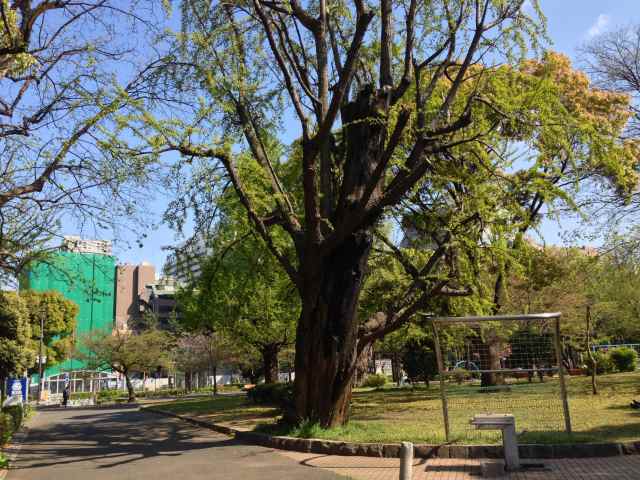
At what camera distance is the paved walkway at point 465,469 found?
7785 mm

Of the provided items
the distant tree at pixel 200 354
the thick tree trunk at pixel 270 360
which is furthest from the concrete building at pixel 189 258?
the distant tree at pixel 200 354

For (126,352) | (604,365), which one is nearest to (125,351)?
(126,352)

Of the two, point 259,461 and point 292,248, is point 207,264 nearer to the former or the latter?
Answer: point 292,248

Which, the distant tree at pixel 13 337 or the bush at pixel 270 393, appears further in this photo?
the distant tree at pixel 13 337

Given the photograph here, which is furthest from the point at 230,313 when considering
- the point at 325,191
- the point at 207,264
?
the point at 325,191

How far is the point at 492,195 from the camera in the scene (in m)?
13.5

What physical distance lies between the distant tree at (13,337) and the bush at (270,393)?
10.2 metres

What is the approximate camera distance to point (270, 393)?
80.1ft

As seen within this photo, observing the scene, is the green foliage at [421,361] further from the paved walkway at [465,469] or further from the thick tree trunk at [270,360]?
the paved walkway at [465,469]

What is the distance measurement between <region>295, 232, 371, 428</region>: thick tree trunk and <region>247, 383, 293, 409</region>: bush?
7602mm

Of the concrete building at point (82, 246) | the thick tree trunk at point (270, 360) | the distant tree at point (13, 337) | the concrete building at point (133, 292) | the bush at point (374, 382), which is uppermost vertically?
the concrete building at point (133, 292)

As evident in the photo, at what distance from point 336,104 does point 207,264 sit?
7697 millimetres

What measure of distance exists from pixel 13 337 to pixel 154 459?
653 inches

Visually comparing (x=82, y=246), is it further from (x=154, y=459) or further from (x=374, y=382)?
(x=374, y=382)
